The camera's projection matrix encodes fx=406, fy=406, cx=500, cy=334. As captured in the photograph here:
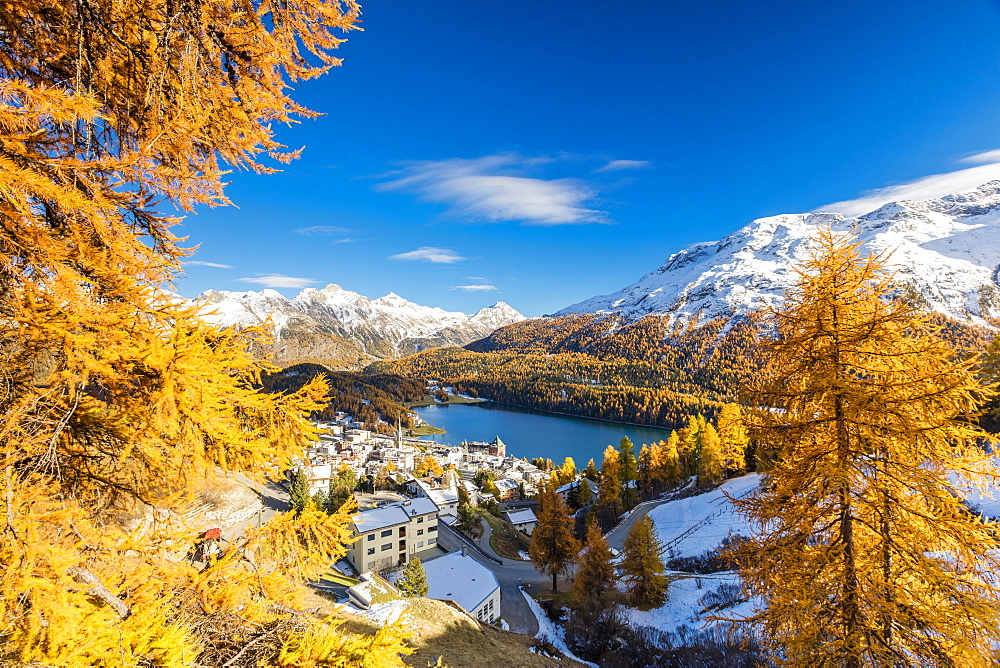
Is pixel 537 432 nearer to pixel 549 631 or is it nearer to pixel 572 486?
pixel 572 486

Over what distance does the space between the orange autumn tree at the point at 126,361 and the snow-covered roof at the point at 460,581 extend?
16435 millimetres

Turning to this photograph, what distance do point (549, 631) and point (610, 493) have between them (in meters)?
20.4

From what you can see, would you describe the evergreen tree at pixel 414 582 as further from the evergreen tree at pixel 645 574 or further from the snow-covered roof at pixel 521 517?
the snow-covered roof at pixel 521 517

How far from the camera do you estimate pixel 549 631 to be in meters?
17.1

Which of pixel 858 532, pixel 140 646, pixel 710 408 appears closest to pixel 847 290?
pixel 858 532

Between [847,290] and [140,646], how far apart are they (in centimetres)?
672

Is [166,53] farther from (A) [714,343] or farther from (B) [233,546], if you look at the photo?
(A) [714,343]

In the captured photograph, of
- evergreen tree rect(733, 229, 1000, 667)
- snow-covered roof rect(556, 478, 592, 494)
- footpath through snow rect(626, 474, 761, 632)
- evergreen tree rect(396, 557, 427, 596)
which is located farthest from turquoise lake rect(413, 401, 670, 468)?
evergreen tree rect(733, 229, 1000, 667)

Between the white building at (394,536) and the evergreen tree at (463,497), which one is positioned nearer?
the white building at (394,536)

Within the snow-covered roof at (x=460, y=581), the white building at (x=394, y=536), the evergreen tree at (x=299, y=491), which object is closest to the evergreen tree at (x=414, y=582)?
the snow-covered roof at (x=460, y=581)

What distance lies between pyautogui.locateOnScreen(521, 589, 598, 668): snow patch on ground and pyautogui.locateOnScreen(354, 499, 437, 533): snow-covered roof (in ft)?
27.4

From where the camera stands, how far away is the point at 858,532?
4.71 metres

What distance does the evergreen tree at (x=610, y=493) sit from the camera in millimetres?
33844

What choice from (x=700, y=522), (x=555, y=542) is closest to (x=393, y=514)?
(x=555, y=542)
